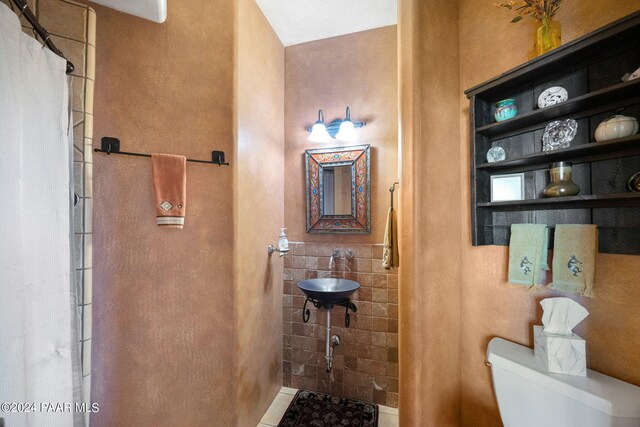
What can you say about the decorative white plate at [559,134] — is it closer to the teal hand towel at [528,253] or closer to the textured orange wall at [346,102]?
the teal hand towel at [528,253]

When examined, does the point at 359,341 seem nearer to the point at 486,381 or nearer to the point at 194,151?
the point at 486,381

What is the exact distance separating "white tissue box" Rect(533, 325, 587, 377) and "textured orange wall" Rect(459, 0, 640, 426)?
116mm

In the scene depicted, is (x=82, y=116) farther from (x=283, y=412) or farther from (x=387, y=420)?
(x=387, y=420)

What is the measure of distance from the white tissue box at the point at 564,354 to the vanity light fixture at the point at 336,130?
1738 mm

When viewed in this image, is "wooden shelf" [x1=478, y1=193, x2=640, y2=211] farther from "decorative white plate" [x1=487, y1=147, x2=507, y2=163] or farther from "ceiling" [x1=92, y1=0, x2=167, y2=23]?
"ceiling" [x1=92, y1=0, x2=167, y2=23]

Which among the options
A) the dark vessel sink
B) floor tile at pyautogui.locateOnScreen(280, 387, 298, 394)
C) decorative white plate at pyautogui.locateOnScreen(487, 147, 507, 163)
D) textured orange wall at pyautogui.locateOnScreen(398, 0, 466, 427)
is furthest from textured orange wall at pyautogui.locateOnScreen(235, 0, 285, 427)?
decorative white plate at pyautogui.locateOnScreen(487, 147, 507, 163)

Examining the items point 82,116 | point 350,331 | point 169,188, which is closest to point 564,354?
point 350,331

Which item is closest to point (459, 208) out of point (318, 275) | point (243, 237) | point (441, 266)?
point (441, 266)

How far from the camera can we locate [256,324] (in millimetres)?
1785

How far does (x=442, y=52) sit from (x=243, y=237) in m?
1.67

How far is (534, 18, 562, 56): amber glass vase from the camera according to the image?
1113mm

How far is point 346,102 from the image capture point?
2182mm

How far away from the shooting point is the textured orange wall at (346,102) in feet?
6.79

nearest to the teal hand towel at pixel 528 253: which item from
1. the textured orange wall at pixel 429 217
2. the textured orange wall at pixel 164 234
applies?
the textured orange wall at pixel 429 217
